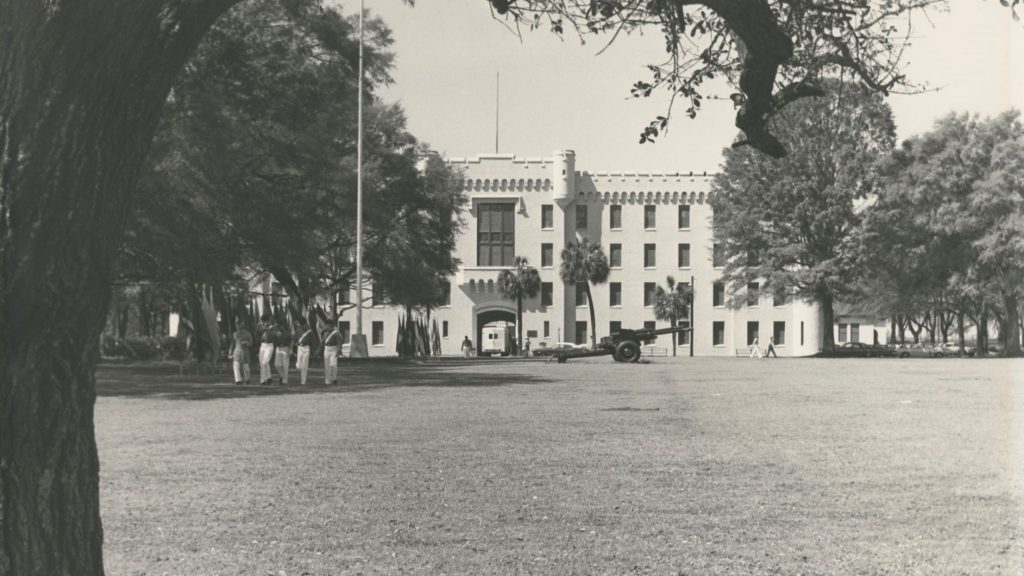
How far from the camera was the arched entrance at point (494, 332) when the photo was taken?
275 feet

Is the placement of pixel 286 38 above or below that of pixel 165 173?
above

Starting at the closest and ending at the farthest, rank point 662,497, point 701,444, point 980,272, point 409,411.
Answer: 1. point 662,497
2. point 701,444
3. point 409,411
4. point 980,272

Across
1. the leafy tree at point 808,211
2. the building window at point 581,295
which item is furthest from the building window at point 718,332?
the leafy tree at point 808,211

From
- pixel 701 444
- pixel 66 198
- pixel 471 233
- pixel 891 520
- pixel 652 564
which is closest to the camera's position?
pixel 66 198

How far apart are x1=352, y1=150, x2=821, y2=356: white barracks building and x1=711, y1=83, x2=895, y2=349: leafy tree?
28.5 metres

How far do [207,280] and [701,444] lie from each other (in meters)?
17.3

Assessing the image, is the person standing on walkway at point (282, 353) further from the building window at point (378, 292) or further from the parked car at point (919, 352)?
the parked car at point (919, 352)

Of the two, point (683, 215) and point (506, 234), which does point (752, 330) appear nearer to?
point (683, 215)

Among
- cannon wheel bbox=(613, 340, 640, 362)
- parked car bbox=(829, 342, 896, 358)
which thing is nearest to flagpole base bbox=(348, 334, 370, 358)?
cannon wheel bbox=(613, 340, 640, 362)

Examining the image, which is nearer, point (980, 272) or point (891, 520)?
point (891, 520)

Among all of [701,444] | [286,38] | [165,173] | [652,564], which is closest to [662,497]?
[652,564]

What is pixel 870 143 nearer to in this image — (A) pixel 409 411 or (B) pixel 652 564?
(A) pixel 409 411

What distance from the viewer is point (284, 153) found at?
104 ft

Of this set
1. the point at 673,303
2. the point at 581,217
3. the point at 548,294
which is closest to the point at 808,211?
the point at 673,303
